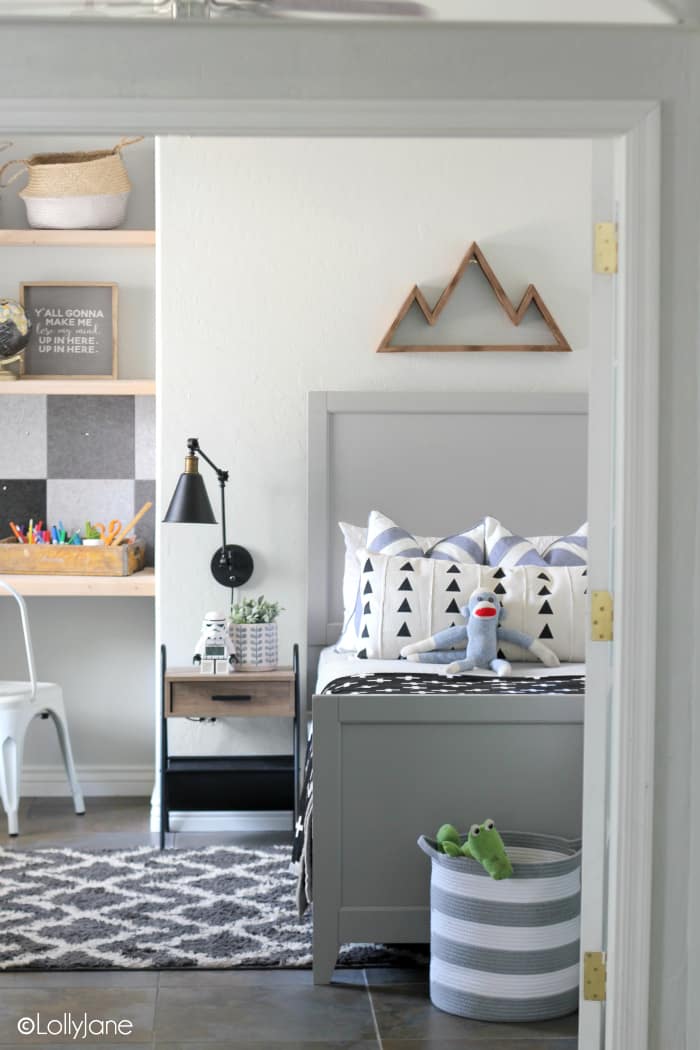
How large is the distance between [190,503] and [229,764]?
3.06 feet

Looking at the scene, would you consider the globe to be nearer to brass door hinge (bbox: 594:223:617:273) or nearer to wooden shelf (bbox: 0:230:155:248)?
wooden shelf (bbox: 0:230:155:248)

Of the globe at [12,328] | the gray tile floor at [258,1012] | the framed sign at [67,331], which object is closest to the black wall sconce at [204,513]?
the framed sign at [67,331]

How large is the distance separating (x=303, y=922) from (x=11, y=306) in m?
2.62

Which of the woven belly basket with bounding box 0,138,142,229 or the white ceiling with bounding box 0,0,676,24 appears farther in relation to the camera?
the woven belly basket with bounding box 0,138,142,229

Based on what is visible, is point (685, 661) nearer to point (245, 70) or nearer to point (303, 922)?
point (245, 70)

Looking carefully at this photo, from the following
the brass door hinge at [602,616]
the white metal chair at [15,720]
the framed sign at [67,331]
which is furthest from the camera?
the framed sign at [67,331]

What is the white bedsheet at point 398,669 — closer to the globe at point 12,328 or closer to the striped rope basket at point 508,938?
the striped rope basket at point 508,938

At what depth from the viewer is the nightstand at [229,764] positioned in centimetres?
441

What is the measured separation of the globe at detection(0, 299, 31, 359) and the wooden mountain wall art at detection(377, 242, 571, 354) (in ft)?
A: 4.55

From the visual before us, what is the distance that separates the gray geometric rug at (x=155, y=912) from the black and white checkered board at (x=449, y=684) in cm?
70

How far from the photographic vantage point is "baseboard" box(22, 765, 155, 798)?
203 inches

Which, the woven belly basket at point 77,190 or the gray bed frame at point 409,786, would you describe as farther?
the woven belly basket at point 77,190

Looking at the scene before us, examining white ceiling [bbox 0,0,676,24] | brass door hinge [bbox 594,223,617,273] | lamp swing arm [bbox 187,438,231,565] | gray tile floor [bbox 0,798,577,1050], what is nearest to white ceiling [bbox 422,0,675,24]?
white ceiling [bbox 0,0,676,24]

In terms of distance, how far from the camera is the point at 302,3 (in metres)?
2.37
